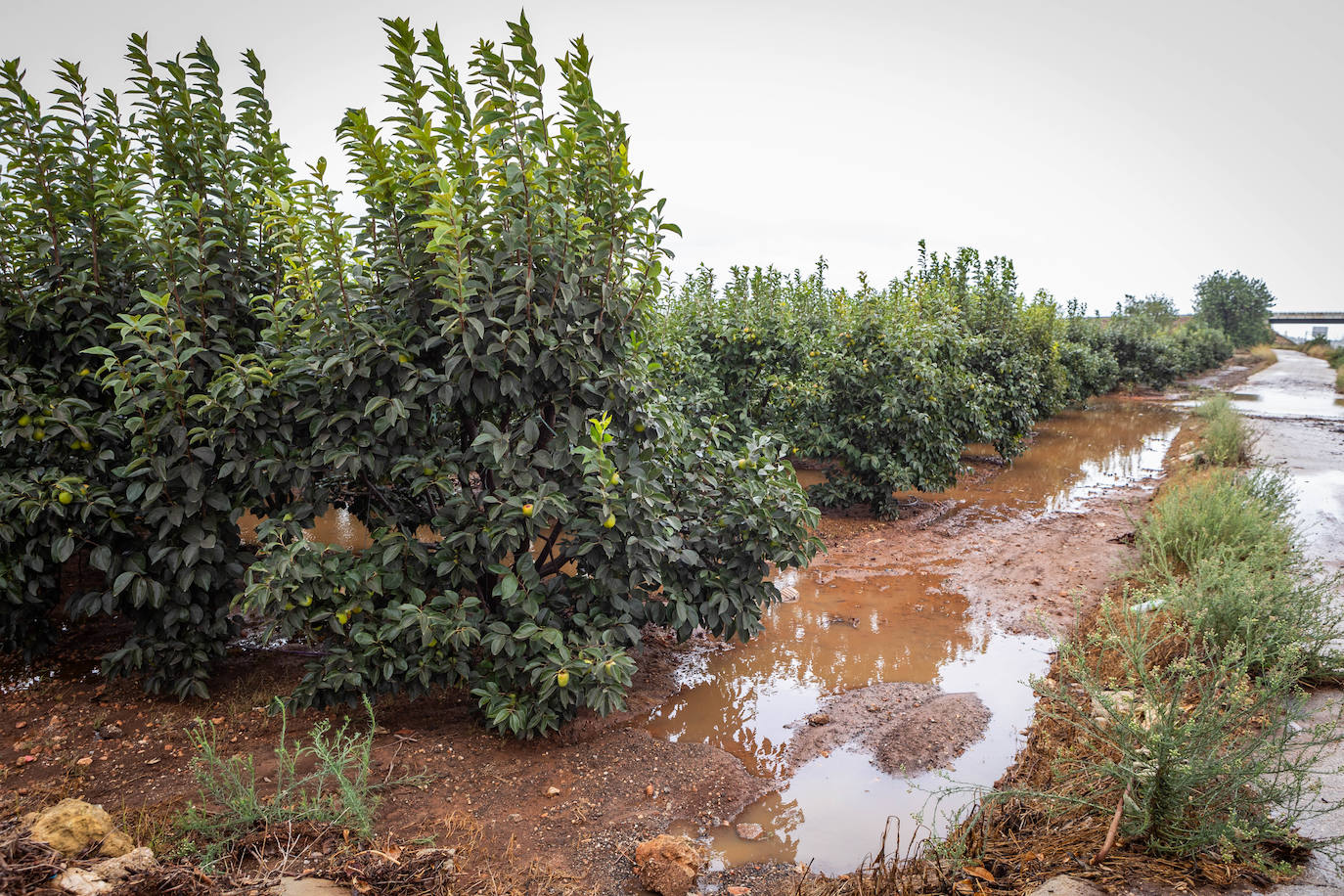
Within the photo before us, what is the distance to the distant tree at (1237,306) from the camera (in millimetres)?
63281

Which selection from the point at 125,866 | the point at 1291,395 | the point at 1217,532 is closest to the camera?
the point at 125,866

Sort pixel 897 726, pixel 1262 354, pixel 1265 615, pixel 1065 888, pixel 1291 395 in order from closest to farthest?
pixel 1065 888
pixel 1265 615
pixel 897 726
pixel 1291 395
pixel 1262 354

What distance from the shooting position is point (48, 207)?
3844 millimetres

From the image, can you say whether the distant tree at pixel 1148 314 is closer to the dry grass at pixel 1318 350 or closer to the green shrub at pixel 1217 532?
the dry grass at pixel 1318 350

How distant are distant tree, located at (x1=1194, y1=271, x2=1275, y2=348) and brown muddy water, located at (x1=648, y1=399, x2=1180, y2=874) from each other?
72.2m

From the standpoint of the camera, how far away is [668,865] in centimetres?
291

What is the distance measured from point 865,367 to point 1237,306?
74499mm

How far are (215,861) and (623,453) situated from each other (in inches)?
92.5

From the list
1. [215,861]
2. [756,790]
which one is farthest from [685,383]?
[215,861]

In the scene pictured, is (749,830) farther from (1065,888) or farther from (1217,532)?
(1217,532)

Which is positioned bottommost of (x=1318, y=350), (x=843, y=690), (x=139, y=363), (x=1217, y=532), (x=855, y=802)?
(x=855, y=802)

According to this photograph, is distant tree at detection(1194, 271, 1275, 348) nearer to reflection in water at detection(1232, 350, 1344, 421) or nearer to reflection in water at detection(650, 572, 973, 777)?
reflection in water at detection(1232, 350, 1344, 421)

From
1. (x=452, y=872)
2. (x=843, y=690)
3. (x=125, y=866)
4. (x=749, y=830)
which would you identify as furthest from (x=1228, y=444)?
(x=125, y=866)

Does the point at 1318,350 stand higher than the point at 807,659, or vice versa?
the point at 1318,350
